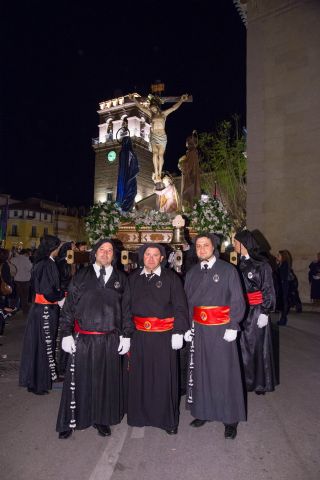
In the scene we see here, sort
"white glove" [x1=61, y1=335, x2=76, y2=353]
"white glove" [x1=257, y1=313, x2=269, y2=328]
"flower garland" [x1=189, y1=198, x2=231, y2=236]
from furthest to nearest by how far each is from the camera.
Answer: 1. "flower garland" [x1=189, y1=198, x2=231, y2=236]
2. "white glove" [x1=257, y1=313, x2=269, y2=328]
3. "white glove" [x1=61, y1=335, x2=76, y2=353]

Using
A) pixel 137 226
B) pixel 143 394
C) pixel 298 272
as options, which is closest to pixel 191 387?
pixel 143 394

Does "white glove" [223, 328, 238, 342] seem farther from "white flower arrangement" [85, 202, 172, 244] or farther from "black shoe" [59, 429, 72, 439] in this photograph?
"white flower arrangement" [85, 202, 172, 244]

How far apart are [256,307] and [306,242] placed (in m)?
9.89

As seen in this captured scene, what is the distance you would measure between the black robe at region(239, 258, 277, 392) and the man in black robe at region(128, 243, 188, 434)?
1735 millimetres

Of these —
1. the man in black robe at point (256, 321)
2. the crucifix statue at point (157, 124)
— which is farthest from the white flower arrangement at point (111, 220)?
the man in black robe at point (256, 321)

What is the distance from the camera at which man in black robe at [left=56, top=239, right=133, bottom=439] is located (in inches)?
151

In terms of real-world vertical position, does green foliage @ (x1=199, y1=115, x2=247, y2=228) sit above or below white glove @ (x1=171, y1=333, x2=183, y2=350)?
above

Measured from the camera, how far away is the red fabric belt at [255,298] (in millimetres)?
5477

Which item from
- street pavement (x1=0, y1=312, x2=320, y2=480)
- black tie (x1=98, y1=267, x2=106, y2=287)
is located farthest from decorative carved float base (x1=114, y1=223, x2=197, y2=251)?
black tie (x1=98, y1=267, x2=106, y2=287)

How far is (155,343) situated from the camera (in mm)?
3996

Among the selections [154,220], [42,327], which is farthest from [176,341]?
[154,220]

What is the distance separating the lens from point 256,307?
5.49m

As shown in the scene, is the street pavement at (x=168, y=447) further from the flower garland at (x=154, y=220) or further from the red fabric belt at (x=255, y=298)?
the flower garland at (x=154, y=220)

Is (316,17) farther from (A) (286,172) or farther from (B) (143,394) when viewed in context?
(B) (143,394)
